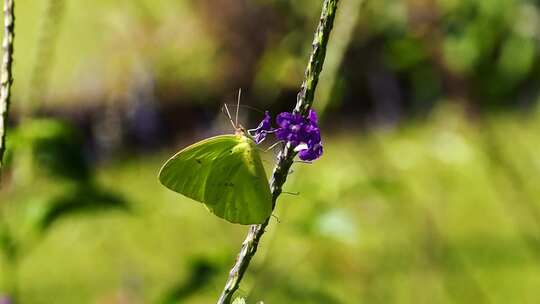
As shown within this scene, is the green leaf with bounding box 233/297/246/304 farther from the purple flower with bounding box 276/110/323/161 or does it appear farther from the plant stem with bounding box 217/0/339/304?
the purple flower with bounding box 276/110/323/161

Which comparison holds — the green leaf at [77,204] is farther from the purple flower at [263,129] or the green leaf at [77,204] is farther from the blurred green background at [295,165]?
the purple flower at [263,129]

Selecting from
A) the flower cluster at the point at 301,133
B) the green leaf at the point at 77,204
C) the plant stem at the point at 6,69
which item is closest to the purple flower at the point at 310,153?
the flower cluster at the point at 301,133

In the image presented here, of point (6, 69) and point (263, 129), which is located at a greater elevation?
point (263, 129)

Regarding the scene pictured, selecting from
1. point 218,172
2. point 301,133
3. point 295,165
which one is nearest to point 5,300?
point 295,165

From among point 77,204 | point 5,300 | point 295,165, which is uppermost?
point 295,165

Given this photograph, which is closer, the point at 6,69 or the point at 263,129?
the point at 6,69

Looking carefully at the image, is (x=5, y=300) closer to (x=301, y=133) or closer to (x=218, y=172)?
(x=218, y=172)

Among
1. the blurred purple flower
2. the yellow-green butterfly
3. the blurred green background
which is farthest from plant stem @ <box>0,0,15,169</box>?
the blurred purple flower
